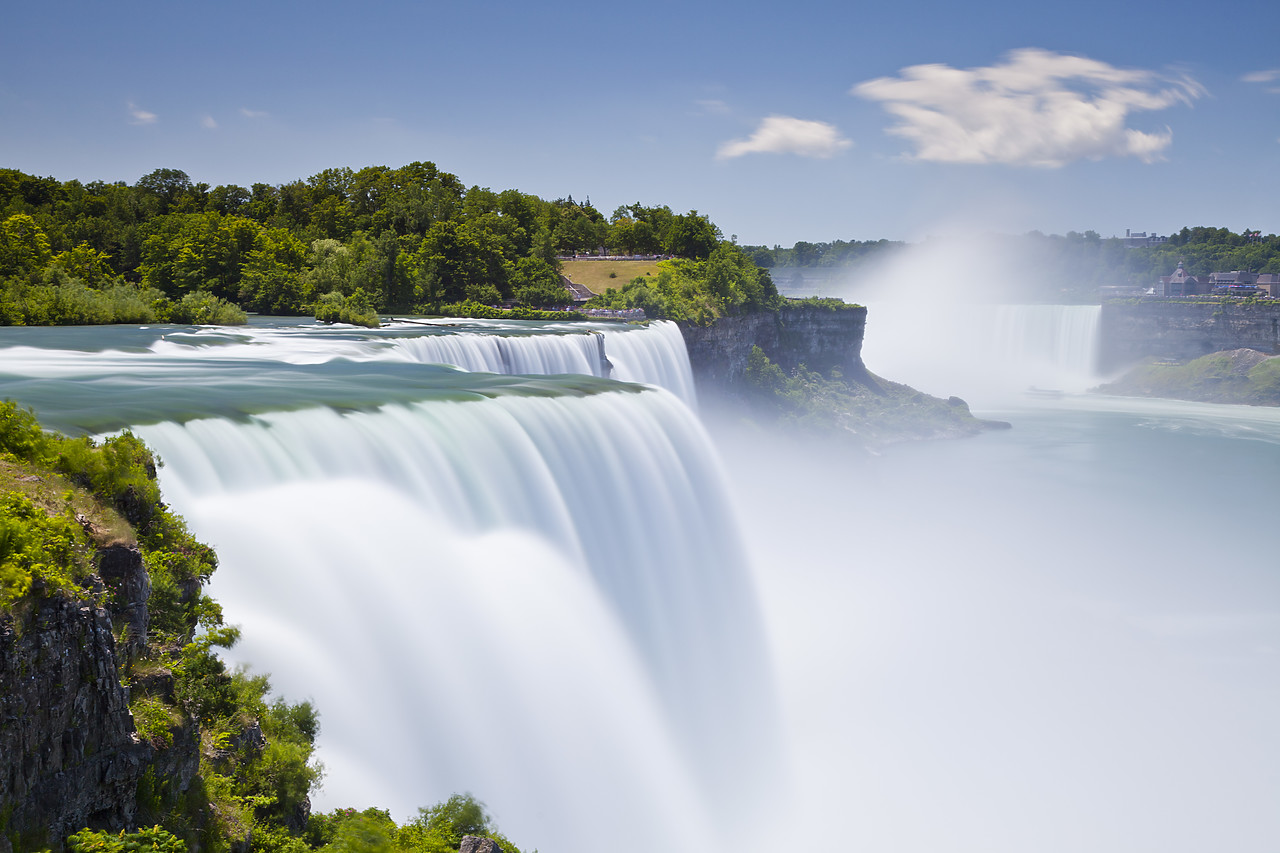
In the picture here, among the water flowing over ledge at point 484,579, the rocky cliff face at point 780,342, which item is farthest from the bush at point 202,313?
the rocky cliff face at point 780,342

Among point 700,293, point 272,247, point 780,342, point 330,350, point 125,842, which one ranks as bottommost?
point 125,842

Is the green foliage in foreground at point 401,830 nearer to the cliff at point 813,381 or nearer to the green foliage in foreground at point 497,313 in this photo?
the green foliage in foreground at point 497,313

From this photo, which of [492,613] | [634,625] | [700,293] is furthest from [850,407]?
[492,613]

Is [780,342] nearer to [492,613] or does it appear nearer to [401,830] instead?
[492,613]

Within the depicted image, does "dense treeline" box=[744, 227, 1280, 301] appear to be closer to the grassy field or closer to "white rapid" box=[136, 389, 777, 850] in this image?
the grassy field

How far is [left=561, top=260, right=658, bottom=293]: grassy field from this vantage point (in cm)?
6612

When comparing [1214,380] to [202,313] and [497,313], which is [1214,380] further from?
[202,313]

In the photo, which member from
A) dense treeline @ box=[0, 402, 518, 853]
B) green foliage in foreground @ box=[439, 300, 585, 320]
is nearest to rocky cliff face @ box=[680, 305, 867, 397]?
green foliage in foreground @ box=[439, 300, 585, 320]

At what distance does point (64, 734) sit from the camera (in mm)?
6082

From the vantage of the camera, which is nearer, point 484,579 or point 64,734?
point 64,734

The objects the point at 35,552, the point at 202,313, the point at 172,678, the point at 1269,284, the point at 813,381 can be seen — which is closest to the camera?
the point at 35,552

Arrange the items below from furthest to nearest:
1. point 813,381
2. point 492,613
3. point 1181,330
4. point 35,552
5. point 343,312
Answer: point 1181,330, point 813,381, point 343,312, point 492,613, point 35,552

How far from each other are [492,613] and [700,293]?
4294 cm

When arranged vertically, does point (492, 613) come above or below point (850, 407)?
above
